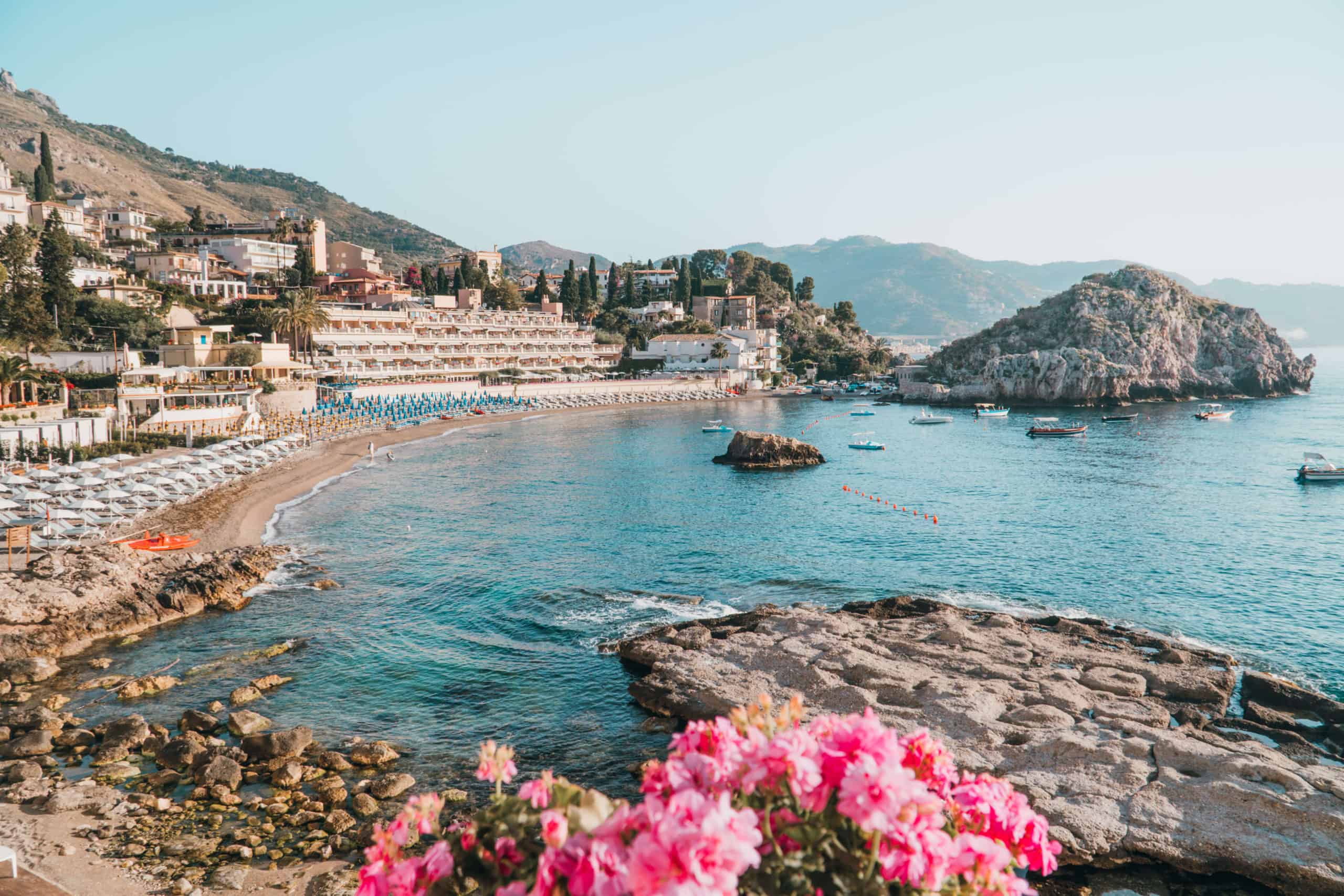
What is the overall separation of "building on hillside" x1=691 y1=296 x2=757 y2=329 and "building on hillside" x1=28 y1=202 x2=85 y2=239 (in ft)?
340

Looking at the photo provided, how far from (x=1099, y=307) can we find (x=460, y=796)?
14375cm

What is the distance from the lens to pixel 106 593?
90.7ft

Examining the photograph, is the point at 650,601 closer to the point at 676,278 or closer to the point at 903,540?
the point at 903,540

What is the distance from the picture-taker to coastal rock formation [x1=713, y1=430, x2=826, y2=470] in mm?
66188

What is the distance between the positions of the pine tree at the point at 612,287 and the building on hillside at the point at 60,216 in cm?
8809

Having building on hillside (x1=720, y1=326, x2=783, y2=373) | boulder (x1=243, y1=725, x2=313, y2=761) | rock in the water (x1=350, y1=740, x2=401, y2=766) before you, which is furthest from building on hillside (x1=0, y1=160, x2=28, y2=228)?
rock in the water (x1=350, y1=740, x2=401, y2=766)

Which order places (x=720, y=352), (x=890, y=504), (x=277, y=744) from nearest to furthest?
(x=277, y=744) → (x=890, y=504) → (x=720, y=352)

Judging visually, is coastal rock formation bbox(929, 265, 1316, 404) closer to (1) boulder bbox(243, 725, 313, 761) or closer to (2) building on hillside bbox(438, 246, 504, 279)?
(2) building on hillside bbox(438, 246, 504, 279)

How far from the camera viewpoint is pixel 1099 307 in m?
136

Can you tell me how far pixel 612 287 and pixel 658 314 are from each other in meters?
15.5

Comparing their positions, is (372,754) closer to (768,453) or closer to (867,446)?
(768,453)

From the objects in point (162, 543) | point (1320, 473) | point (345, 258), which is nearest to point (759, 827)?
point (162, 543)

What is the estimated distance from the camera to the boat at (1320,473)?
2238 inches

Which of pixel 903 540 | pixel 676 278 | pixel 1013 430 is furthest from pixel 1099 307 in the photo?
pixel 903 540
